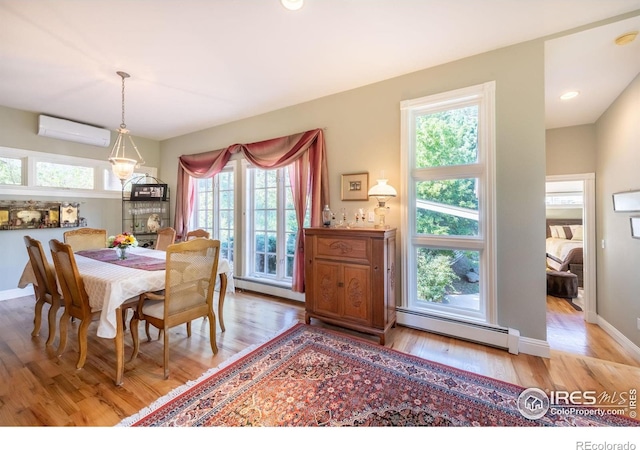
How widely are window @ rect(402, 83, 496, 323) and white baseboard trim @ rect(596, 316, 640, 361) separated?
1.58 m

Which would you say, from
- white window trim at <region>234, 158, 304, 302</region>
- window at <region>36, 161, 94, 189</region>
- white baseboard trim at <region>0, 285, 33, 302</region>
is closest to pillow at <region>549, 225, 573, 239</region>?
white window trim at <region>234, 158, 304, 302</region>

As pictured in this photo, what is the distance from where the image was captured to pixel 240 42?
2.28 metres

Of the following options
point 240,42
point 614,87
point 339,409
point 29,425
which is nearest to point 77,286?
point 29,425

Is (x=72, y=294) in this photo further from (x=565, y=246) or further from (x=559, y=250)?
(x=559, y=250)

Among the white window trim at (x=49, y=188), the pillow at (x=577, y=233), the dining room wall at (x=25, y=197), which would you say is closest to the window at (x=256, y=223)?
the white window trim at (x=49, y=188)

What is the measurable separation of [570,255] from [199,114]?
693 cm

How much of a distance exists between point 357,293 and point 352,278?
0.50 ft

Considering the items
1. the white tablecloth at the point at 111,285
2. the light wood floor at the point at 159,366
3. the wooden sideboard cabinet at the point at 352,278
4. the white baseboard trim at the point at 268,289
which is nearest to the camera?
the light wood floor at the point at 159,366

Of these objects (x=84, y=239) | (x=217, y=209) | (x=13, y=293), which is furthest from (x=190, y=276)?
(x=13, y=293)

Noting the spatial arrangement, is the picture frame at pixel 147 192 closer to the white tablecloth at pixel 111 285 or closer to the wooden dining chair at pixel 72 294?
the white tablecloth at pixel 111 285

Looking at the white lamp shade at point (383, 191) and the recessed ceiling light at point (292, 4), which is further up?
the recessed ceiling light at point (292, 4)

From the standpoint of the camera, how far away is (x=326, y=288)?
2.74 m

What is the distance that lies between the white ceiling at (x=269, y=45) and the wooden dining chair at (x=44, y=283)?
1.81 metres

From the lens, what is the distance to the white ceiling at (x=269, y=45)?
6.25 feet
